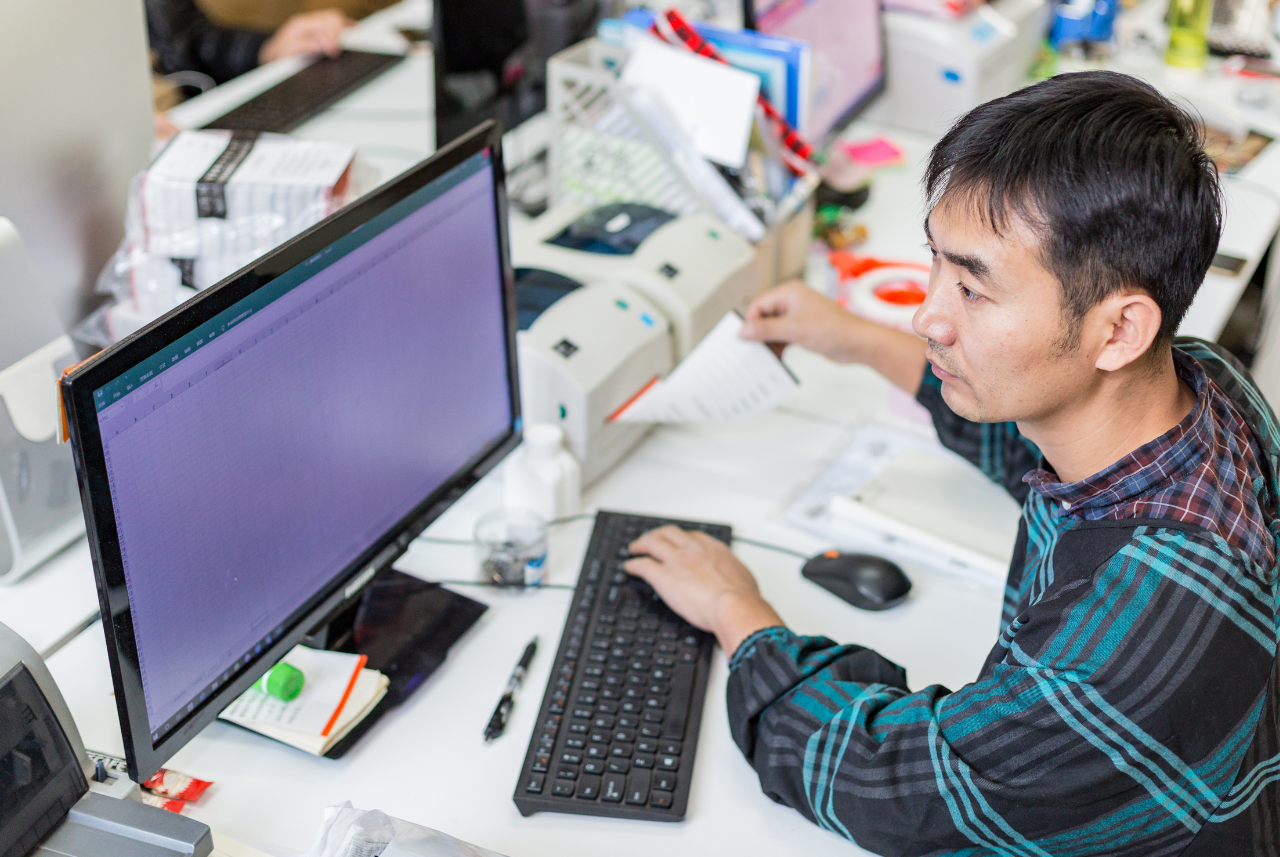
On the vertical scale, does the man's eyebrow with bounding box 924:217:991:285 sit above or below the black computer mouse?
above

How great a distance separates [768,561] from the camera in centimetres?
121

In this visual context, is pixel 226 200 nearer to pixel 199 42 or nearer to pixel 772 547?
pixel 772 547

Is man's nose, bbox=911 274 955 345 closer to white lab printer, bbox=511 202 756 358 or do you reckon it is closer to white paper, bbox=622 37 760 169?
white lab printer, bbox=511 202 756 358

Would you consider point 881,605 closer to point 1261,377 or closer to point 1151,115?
point 1151,115

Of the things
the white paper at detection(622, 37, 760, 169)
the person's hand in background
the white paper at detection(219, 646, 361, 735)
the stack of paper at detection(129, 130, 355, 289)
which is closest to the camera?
the white paper at detection(219, 646, 361, 735)

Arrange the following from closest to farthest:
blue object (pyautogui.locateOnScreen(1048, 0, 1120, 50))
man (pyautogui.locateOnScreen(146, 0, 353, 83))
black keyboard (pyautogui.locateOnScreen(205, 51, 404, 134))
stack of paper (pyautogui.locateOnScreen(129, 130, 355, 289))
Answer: stack of paper (pyautogui.locateOnScreen(129, 130, 355, 289))
black keyboard (pyautogui.locateOnScreen(205, 51, 404, 134))
blue object (pyautogui.locateOnScreen(1048, 0, 1120, 50))
man (pyautogui.locateOnScreen(146, 0, 353, 83))

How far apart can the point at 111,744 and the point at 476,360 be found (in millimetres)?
464

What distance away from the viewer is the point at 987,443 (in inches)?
49.4

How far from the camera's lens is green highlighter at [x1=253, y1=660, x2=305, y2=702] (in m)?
0.96

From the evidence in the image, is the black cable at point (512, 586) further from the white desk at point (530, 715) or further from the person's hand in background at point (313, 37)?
the person's hand in background at point (313, 37)

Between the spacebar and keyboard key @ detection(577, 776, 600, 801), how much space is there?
0.08 meters

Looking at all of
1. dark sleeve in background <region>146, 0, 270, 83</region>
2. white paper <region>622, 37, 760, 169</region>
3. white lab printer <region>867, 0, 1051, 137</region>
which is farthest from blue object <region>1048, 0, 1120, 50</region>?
dark sleeve in background <region>146, 0, 270, 83</region>

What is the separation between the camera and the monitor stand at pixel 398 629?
3.36 ft

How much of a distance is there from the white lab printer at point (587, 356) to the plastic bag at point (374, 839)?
0.54 metres
